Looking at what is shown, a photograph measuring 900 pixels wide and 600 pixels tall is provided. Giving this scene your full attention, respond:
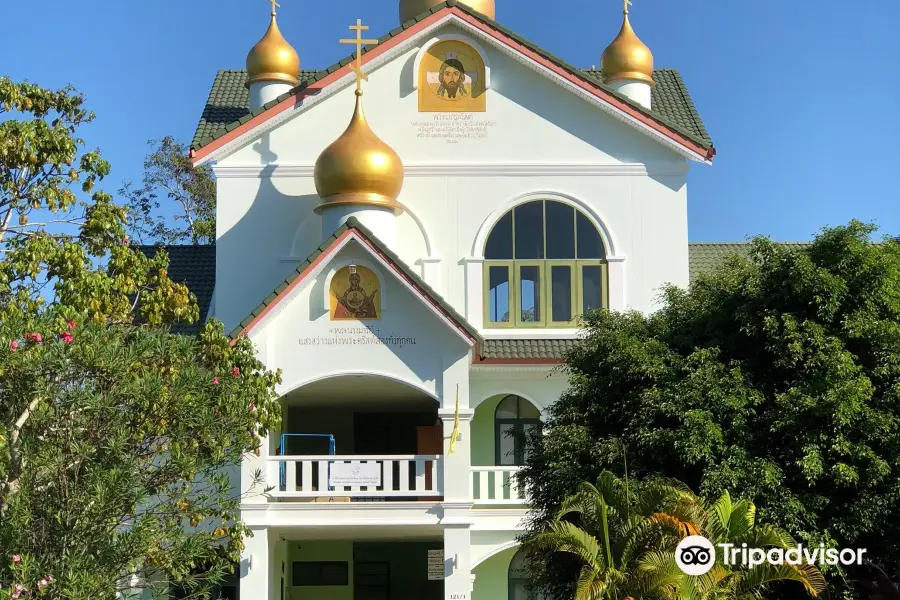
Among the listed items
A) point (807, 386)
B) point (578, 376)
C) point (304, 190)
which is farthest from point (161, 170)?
point (807, 386)

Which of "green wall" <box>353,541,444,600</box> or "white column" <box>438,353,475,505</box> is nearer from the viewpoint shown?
"white column" <box>438,353,475,505</box>

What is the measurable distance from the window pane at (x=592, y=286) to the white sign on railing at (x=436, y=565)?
6.12 metres

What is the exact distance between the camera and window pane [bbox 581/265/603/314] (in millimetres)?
27422

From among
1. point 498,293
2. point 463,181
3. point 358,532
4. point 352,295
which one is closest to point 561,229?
point 498,293

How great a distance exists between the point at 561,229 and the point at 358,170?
14.5 feet

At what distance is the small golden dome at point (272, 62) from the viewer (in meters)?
29.7

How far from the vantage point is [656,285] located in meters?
27.4

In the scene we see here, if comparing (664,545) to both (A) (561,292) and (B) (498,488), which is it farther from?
(A) (561,292)

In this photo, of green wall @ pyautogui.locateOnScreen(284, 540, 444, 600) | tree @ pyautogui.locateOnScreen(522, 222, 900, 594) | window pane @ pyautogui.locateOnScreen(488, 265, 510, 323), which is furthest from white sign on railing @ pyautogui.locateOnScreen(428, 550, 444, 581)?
window pane @ pyautogui.locateOnScreen(488, 265, 510, 323)

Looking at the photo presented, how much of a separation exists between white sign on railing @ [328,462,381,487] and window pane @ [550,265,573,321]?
5412 millimetres

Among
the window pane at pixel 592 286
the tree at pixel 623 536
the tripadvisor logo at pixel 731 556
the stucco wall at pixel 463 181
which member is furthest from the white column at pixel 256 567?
the tripadvisor logo at pixel 731 556

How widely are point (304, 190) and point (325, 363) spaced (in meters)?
4.93

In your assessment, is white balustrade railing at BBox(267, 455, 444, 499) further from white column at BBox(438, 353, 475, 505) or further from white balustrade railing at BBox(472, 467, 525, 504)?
white balustrade railing at BBox(472, 467, 525, 504)

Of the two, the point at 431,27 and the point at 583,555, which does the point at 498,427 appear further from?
the point at 583,555
